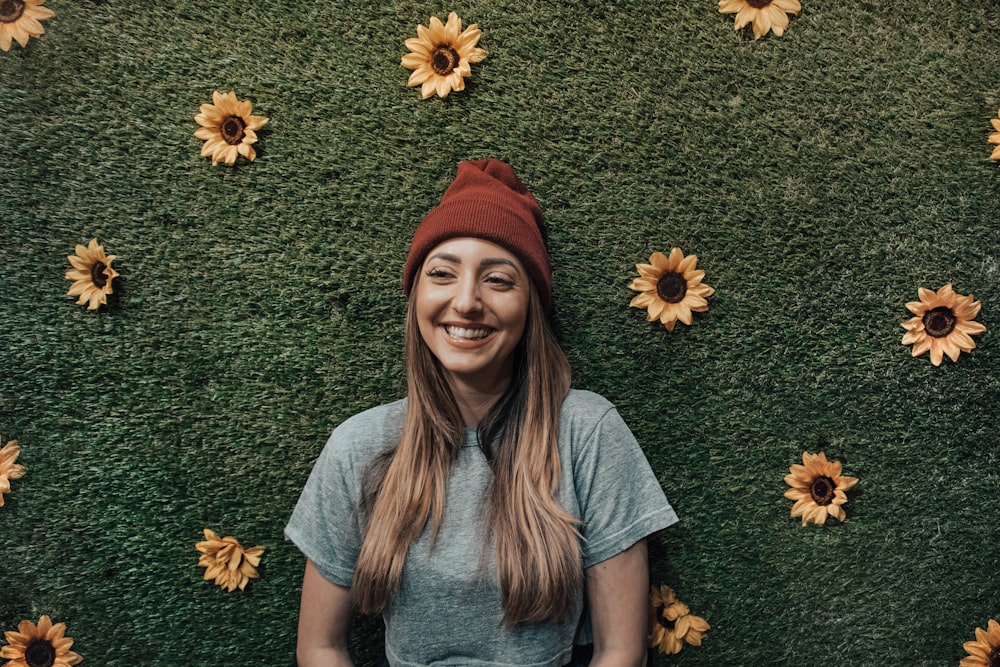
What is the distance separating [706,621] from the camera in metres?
1.56

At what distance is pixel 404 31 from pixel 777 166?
91 cm

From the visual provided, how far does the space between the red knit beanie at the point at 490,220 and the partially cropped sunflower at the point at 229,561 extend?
2.49 ft

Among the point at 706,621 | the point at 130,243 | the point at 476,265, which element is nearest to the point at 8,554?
the point at 130,243

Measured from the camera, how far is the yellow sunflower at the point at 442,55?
1.52m

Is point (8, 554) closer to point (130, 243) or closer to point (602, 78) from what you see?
point (130, 243)

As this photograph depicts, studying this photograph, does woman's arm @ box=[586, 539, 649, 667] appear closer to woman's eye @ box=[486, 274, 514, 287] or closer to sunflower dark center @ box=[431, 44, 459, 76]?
woman's eye @ box=[486, 274, 514, 287]

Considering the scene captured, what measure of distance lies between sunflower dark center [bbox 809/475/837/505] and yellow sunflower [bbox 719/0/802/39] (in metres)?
1.00

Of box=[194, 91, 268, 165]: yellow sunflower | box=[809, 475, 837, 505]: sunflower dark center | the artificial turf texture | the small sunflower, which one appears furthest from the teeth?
the small sunflower

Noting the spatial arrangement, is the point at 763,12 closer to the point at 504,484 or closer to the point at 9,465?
the point at 504,484

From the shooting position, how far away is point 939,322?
1486mm

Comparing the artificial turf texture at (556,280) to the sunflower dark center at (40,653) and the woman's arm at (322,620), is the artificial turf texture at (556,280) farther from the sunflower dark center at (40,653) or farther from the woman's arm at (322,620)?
the woman's arm at (322,620)

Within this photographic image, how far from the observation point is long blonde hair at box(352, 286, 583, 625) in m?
1.25

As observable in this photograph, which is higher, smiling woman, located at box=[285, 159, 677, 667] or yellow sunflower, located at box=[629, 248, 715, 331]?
yellow sunflower, located at box=[629, 248, 715, 331]

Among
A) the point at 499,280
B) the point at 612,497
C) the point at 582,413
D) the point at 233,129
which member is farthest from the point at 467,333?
the point at 233,129
